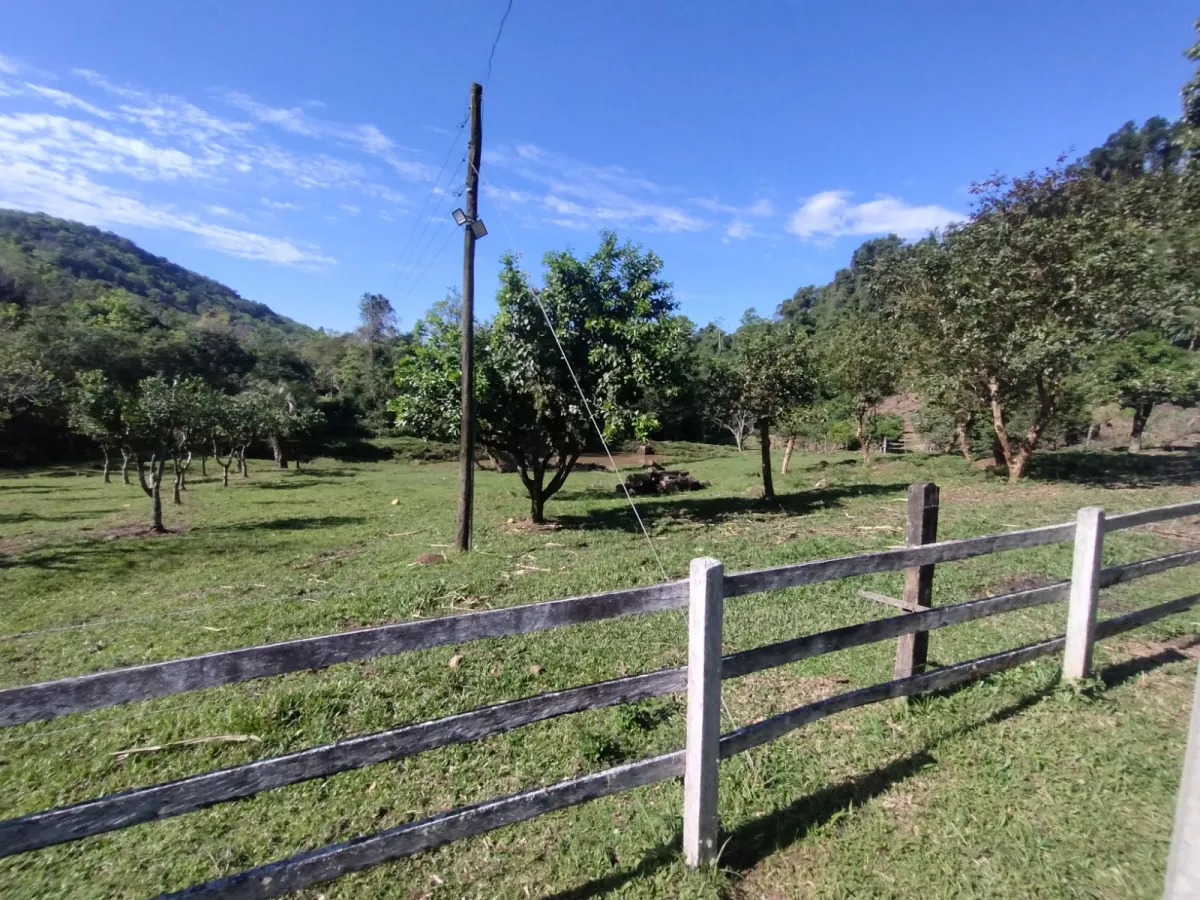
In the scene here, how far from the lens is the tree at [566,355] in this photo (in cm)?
1359

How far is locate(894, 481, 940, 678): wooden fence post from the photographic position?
3871 mm

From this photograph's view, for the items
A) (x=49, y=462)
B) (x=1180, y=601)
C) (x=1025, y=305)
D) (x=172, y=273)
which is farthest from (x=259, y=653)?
(x=172, y=273)

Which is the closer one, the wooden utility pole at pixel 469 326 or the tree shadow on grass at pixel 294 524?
the wooden utility pole at pixel 469 326

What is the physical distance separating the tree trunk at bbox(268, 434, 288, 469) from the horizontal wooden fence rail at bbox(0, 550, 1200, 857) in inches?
1658

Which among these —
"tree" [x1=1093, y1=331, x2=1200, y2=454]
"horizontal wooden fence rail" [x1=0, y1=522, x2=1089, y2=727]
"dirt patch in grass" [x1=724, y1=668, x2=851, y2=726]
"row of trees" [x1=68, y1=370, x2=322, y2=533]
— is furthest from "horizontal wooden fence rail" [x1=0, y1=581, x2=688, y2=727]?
"tree" [x1=1093, y1=331, x2=1200, y2=454]

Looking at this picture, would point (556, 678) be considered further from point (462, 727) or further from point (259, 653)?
point (259, 653)

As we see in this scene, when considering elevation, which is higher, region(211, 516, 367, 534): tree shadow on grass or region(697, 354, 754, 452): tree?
region(697, 354, 754, 452): tree

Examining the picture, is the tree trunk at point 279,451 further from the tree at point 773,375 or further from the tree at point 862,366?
the tree at point 862,366

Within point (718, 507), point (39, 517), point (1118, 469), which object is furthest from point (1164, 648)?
point (39, 517)

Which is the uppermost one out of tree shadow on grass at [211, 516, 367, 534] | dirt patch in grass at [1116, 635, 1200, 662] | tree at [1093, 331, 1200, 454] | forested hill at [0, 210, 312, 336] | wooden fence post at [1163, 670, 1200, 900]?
forested hill at [0, 210, 312, 336]

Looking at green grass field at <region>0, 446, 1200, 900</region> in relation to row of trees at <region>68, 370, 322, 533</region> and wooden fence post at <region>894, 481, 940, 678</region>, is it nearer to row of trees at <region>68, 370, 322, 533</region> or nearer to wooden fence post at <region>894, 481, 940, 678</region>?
wooden fence post at <region>894, 481, 940, 678</region>

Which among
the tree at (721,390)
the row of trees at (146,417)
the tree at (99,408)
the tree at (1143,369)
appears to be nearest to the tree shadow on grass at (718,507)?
the tree at (721,390)

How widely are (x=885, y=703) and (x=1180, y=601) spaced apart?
281cm

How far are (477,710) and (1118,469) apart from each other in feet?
76.3
